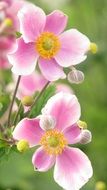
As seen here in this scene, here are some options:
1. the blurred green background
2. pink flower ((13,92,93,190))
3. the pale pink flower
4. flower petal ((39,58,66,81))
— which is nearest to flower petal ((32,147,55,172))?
pink flower ((13,92,93,190))

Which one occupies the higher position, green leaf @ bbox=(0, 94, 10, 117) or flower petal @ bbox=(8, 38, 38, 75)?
flower petal @ bbox=(8, 38, 38, 75)

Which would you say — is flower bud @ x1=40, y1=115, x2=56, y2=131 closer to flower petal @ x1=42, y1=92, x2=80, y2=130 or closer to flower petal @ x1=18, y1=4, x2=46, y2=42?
flower petal @ x1=42, y1=92, x2=80, y2=130

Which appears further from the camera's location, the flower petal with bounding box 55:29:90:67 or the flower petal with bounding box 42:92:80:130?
the flower petal with bounding box 55:29:90:67

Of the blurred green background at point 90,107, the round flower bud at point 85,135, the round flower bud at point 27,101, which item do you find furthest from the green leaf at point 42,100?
the blurred green background at point 90,107

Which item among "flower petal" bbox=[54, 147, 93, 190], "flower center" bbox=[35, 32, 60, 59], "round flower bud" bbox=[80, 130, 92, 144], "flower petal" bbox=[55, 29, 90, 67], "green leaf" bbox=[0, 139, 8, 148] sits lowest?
"flower petal" bbox=[54, 147, 93, 190]

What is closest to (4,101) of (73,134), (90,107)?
(73,134)

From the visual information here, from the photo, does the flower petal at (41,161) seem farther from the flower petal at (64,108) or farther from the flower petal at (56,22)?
the flower petal at (56,22)

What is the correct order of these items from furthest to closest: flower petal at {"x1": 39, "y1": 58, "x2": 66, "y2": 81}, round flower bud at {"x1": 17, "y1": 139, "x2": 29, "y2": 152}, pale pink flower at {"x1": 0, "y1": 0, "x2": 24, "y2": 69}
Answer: pale pink flower at {"x1": 0, "y1": 0, "x2": 24, "y2": 69} < flower petal at {"x1": 39, "y1": 58, "x2": 66, "y2": 81} < round flower bud at {"x1": 17, "y1": 139, "x2": 29, "y2": 152}
